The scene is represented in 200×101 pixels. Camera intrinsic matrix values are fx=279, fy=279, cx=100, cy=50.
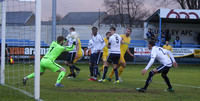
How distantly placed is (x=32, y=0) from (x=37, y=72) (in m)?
2.38

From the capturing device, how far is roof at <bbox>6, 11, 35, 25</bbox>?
362 inches

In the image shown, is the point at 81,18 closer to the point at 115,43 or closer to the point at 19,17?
the point at 115,43

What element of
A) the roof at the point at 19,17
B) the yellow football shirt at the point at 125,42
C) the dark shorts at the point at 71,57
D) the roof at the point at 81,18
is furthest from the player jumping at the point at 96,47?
the roof at the point at 81,18

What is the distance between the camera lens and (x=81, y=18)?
81688 mm

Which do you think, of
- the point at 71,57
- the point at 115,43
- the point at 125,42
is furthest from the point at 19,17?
the point at 125,42

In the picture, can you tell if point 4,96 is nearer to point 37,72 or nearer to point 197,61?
point 37,72

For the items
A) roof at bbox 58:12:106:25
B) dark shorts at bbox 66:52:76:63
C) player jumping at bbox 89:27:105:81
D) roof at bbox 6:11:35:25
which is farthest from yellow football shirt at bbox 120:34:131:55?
roof at bbox 58:12:106:25

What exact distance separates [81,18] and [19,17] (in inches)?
2864

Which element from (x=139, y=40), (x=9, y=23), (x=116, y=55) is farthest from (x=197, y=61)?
(x=9, y=23)

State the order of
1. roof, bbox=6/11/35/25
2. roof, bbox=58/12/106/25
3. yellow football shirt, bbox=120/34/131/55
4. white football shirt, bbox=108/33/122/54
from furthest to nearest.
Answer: roof, bbox=58/12/106/25, yellow football shirt, bbox=120/34/131/55, white football shirt, bbox=108/33/122/54, roof, bbox=6/11/35/25

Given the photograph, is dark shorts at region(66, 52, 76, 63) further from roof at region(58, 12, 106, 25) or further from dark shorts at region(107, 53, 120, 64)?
roof at region(58, 12, 106, 25)

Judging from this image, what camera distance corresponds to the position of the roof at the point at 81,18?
7896cm

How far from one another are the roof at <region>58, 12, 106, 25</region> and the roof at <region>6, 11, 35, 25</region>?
2673 inches

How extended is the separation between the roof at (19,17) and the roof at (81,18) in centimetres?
6791
